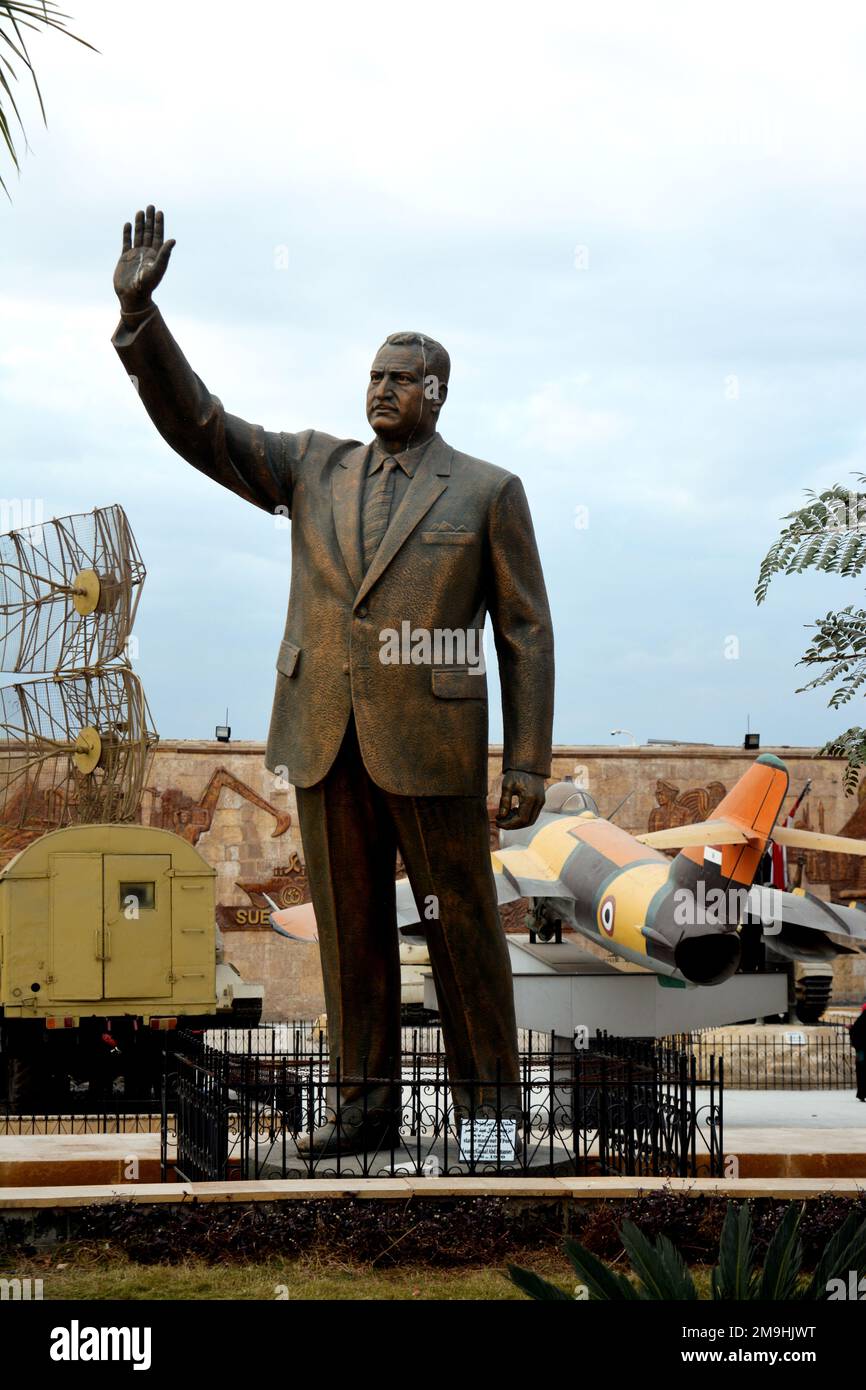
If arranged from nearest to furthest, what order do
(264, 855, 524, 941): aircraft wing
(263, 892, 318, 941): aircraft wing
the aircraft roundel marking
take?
the aircraft roundel marking < (264, 855, 524, 941): aircraft wing < (263, 892, 318, 941): aircraft wing

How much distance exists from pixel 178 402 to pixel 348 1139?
2887 mm

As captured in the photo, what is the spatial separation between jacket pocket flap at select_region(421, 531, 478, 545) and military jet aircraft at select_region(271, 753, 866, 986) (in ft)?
30.2

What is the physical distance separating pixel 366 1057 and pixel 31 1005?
9.57 m

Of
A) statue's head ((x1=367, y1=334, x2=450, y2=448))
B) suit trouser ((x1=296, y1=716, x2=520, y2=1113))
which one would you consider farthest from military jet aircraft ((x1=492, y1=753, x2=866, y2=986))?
statue's head ((x1=367, y1=334, x2=450, y2=448))

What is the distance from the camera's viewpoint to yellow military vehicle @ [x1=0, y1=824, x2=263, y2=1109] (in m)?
15.1

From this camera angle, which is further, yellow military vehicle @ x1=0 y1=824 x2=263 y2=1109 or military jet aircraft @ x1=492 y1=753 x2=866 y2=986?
military jet aircraft @ x1=492 y1=753 x2=866 y2=986

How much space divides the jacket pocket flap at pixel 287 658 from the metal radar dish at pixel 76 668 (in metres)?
12.6

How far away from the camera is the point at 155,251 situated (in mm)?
5609

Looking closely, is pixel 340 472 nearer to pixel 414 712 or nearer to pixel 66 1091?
pixel 414 712

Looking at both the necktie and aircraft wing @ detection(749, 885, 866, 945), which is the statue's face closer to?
the necktie

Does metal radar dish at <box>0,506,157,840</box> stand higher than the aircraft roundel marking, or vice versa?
metal radar dish at <box>0,506,157,840</box>

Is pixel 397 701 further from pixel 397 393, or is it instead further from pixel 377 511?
pixel 397 393
